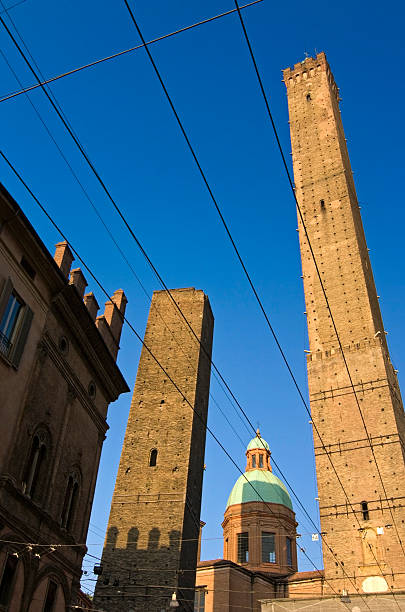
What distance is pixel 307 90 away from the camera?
3519cm

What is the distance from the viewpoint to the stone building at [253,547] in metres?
30.4

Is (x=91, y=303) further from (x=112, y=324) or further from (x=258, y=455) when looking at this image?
(x=258, y=455)

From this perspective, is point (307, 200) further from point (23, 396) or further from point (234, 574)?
point (23, 396)

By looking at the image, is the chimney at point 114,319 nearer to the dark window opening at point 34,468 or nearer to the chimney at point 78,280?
the chimney at point 78,280

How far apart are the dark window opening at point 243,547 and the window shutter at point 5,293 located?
29448 millimetres

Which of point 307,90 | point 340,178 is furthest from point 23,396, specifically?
point 307,90

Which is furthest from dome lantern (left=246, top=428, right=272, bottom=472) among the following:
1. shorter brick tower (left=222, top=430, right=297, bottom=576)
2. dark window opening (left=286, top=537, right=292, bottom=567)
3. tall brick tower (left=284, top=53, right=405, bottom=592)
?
tall brick tower (left=284, top=53, right=405, bottom=592)

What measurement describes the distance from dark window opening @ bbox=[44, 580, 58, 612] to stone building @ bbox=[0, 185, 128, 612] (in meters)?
0.02

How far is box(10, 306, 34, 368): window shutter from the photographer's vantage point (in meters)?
10.5

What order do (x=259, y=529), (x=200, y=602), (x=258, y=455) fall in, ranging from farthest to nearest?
(x=258, y=455), (x=259, y=529), (x=200, y=602)

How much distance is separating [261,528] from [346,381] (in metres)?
16.2

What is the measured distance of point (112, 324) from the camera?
15758mm

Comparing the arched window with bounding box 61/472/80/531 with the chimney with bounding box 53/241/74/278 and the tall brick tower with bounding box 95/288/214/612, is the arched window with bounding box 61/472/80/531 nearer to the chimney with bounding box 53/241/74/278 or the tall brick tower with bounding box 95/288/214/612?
the chimney with bounding box 53/241/74/278

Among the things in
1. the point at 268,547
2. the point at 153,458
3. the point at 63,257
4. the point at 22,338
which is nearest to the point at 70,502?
the point at 22,338
